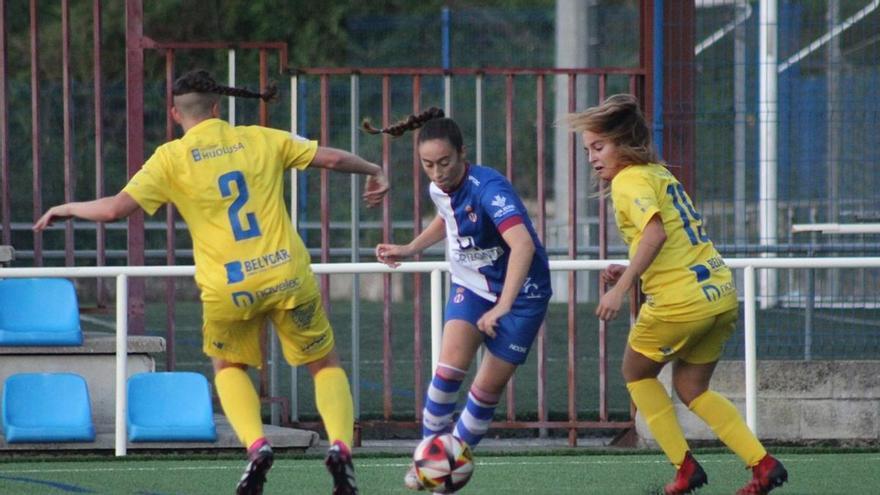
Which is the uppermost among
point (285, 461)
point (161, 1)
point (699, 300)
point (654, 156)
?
point (161, 1)

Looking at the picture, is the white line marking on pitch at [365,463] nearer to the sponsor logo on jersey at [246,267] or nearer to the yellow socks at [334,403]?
the yellow socks at [334,403]

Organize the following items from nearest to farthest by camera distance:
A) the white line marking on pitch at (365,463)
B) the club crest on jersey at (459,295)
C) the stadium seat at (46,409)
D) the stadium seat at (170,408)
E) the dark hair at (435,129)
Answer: the dark hair at (435,129), the club crest on jersey at (459,295), the white line marking on pitch at (365,463), the stadium seat at (46,409), the stadium seat at (170,408)

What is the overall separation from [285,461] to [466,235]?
2601 mm

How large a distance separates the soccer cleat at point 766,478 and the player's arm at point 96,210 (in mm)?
2647

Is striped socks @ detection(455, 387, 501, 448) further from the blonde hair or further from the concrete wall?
the concrete wall

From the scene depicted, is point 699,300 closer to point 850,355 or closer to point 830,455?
point 830,455

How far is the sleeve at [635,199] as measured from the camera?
652 centimetres

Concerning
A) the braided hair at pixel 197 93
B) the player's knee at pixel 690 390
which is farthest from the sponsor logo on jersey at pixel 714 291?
the braided hair at pixel 197 93

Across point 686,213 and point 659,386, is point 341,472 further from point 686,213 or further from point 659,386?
point 686,213

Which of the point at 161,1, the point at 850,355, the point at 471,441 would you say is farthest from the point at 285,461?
the point at 161,1

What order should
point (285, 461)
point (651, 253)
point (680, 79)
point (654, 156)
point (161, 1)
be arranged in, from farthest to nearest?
1. point (161, 1)
2. point (680, 79)
3. point (285, 461)
4. point (654, 156)
5. point (651, 253)

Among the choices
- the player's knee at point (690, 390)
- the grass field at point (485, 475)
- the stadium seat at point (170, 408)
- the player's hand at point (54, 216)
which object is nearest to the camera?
the player's hand at point (54, 216)

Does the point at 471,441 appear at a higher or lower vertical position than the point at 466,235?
lower

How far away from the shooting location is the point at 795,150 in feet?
33.7
